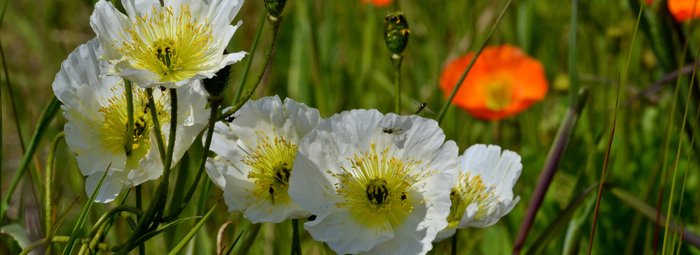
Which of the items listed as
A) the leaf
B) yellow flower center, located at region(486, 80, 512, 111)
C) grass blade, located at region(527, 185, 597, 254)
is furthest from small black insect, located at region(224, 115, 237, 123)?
yellow flower center, located at region(486, 80, 512, 111)

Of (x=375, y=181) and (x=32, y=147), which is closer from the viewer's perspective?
(x=375, y=181)

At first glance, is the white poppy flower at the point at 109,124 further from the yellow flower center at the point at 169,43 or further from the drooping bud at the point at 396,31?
the drooping bud at the point at 396,31

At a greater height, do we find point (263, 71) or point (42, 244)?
point (263, 71)

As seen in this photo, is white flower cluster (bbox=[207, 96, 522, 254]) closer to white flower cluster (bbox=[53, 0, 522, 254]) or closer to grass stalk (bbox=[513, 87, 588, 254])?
white flower cluster (bbox=[53, 0, 522, 254])

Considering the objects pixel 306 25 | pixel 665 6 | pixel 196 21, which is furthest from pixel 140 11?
pixel 306 25

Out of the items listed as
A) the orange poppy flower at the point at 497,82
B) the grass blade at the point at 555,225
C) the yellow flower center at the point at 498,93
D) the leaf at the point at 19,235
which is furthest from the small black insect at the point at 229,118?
the yellow flower center at the point at 498,93

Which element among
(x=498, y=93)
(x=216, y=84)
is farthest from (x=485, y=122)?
(x=216, y=84)

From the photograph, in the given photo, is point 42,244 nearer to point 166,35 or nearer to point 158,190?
point 158,190
